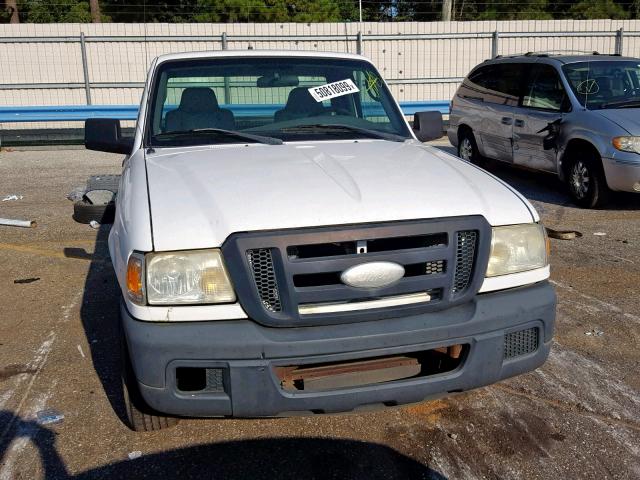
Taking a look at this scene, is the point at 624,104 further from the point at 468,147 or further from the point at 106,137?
the point at 106,137

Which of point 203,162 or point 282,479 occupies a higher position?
point 203,162

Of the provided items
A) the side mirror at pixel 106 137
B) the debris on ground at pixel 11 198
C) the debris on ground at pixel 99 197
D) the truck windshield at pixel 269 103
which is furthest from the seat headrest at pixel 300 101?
the debris on ground at pixel 11 198

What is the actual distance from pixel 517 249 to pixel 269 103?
2154 mm

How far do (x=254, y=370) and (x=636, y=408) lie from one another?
2091 mm

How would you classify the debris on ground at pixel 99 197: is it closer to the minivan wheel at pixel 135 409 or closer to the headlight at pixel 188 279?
the minivan wheel at pixel 135 409

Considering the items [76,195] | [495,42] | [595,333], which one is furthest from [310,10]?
[595,333]

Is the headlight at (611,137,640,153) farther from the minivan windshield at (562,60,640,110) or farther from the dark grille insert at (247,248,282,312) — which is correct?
the dark grille insert at (247,248,282,312)

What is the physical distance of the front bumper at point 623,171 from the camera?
290 inches

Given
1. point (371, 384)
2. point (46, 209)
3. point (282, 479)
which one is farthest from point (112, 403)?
point (46, 209)

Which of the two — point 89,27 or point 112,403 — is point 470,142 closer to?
point 112,403

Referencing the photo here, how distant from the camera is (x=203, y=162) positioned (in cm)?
359

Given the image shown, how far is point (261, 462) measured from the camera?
3055 millimetres

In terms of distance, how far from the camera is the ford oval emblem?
2.72 metres

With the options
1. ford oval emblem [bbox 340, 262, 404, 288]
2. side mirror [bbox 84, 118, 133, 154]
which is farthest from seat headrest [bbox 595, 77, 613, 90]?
ford oval emblem [bbox 340, 262, 404, 288]
